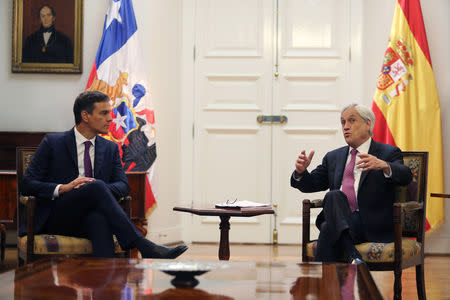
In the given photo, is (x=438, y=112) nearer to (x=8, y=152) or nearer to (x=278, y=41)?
(x=278, y=41)

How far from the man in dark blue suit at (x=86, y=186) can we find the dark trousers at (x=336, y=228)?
29.1 inches

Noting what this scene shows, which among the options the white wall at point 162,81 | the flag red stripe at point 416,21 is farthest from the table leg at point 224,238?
the flag red stripe at point 416,21

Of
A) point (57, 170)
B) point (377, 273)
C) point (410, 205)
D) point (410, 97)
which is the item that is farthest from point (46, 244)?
point (410, 97)

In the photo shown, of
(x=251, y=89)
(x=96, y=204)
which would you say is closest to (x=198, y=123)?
(x=251, y=89)

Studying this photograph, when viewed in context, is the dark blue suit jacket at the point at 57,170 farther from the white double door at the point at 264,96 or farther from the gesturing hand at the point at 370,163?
the white double door at the point at 264,96

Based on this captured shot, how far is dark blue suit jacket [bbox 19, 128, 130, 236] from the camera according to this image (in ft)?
10.9

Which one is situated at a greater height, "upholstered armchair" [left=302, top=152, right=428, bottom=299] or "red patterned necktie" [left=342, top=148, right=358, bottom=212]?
"red patterned necktie" [left=342, top=148, right=358, bottom=212]

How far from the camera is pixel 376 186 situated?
3324mm

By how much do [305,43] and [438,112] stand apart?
1431mm

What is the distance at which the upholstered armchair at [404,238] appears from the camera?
3.07 metres

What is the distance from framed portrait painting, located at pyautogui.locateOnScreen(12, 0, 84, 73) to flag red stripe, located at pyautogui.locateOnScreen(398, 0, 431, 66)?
117 inches

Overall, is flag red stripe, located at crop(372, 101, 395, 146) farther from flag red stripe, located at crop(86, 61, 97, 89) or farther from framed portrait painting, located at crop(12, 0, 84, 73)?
framed portrait painting, located at crop(12, 0, 84, 73)

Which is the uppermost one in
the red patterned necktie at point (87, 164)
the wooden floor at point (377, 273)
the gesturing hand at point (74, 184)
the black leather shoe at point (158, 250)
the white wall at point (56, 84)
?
the white wall at point (56, 84)

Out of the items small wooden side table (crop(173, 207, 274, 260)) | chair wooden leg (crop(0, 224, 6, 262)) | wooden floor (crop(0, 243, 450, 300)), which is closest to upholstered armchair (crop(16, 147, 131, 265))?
small wooden side table (crop(173, 207, 274, 260))
